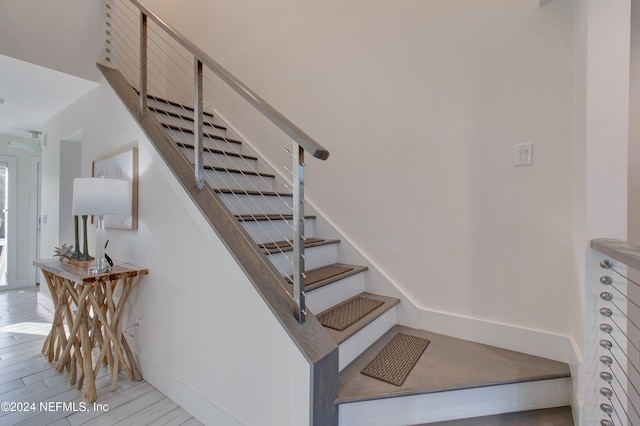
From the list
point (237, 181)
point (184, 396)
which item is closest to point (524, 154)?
point (237, 181)

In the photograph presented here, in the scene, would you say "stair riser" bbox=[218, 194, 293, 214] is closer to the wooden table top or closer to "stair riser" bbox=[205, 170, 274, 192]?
"stair riser" bbox=[205, 170, 274, 192]

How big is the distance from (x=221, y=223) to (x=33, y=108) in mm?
3433

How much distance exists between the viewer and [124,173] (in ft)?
7.39

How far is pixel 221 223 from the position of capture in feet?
4.94

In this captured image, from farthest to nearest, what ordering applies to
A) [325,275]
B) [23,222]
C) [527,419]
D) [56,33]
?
1. [23,222]
2. [56,33]
3. [325,275]
4. [527,419]

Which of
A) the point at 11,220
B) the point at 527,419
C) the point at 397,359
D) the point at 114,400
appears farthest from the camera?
the point at 11,220

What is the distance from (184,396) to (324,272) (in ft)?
3.62

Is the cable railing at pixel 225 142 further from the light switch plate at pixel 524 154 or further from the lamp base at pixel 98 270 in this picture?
the light switch plate at pixel 524 154

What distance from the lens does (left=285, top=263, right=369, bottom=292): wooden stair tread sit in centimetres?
171

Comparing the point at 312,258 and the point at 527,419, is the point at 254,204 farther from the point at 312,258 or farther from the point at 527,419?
the point at 527,419

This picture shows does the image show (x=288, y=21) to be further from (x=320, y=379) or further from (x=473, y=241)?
(x=320, y=379)

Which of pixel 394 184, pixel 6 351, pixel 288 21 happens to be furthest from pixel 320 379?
pixel 6 351

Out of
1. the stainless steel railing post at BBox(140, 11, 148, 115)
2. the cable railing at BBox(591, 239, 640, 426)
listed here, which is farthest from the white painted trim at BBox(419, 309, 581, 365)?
the stainless steel railing post at BBox(140, 11, 148, 115)

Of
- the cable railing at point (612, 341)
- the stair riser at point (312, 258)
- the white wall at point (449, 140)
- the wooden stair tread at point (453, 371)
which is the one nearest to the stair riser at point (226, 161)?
the white wall at point (449, 140)
